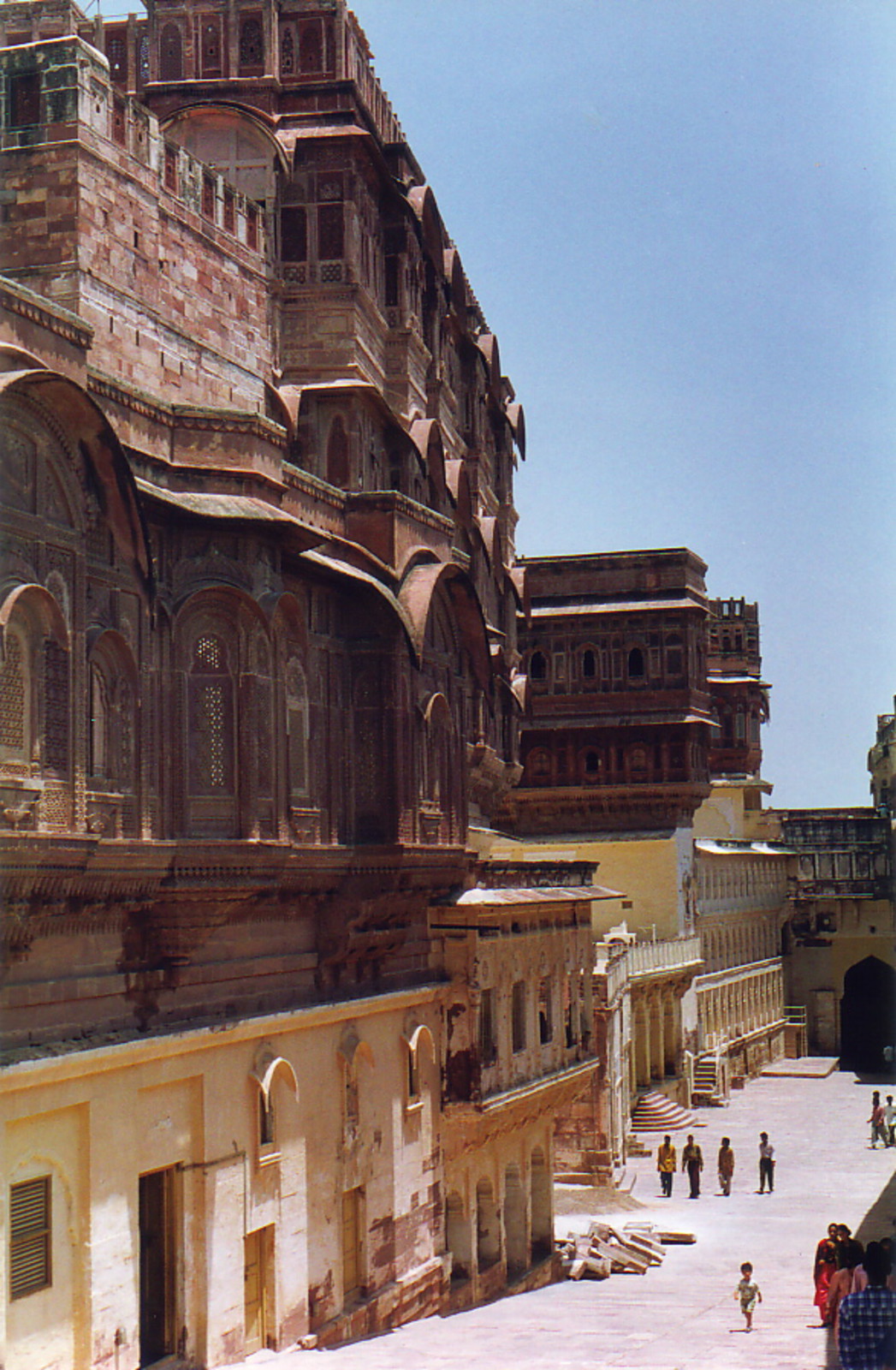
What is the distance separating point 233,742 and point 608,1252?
16.8 meters

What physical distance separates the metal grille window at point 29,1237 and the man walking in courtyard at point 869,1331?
6.65 metres

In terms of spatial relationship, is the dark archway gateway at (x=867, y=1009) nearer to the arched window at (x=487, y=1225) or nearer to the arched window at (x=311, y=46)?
the arched window at (x=487, y=1225)

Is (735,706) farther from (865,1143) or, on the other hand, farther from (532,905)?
(532,905)

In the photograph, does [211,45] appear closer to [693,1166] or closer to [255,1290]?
[255,1290]

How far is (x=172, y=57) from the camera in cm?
2745

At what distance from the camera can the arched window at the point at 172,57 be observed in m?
27.4

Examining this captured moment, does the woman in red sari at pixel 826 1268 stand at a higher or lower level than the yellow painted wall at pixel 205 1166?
lower

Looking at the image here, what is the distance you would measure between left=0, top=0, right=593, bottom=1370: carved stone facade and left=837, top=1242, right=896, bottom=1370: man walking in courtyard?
21.6ft

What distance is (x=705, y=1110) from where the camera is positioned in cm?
5453

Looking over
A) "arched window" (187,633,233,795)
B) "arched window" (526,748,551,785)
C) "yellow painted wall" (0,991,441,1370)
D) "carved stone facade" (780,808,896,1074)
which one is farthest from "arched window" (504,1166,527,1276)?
"carved stone facade" (780,808,896,1074)

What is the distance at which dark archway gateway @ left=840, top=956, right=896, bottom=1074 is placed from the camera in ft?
260

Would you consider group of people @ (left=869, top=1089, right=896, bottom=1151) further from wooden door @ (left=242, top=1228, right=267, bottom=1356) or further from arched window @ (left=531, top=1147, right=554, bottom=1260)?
wooden door @ (left=242, top=1228, right=267, bottom=1356)

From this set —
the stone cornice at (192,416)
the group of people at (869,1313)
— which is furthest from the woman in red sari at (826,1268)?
the stone cornice at (192,416)

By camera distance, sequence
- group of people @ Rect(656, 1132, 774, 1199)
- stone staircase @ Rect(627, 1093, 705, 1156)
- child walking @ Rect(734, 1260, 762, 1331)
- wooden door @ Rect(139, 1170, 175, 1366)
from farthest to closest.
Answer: stone staircase @ Rect(627, 1093, 705, 1156), group of people @ Rect(656, 1132, 774, 1199), child walking @ Rect(734, 1260, 762, 1331), wooden door @ Rect(139, 1170, 175, 1366)
